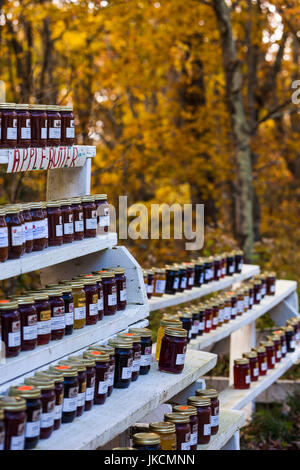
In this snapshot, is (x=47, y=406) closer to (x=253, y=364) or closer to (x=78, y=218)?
(x=78, y=218)

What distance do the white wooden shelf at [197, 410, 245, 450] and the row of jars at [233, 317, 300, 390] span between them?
1.35 m

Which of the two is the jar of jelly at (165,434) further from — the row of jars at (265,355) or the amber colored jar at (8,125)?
the row of jars at (265,355)

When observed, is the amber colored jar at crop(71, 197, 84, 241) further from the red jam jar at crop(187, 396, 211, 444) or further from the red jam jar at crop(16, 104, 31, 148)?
the red jam jar at crop(187, 396, 211, 444)

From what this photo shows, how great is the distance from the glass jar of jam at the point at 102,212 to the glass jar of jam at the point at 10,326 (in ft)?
3.50

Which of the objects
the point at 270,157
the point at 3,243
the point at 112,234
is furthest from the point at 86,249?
the point at 270,157

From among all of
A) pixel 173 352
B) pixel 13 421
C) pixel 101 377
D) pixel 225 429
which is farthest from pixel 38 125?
pixel 225 429

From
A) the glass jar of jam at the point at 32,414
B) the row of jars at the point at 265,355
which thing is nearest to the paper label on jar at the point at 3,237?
the glass jar of jam at the point at 32,414

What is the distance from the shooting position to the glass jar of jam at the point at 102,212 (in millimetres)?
4156

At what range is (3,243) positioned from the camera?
3.28 metres

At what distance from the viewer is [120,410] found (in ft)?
11.2

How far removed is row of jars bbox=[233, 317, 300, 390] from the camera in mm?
6012

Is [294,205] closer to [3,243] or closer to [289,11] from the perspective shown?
[289,11]

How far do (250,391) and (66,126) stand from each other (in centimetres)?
302

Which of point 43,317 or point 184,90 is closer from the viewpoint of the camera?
point 43,317
